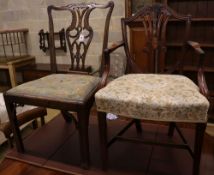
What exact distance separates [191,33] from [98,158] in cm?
155

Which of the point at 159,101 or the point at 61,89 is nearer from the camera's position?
the point at 159,101

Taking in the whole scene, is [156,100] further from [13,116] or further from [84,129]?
[13,116]

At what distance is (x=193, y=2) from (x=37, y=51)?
7.03ft

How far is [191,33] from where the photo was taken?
7.43 feet

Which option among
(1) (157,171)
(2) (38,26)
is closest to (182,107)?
(1) (157,171)

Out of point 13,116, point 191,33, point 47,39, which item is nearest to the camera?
point 13,116

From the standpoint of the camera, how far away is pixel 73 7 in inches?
67.7

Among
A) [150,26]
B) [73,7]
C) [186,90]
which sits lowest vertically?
[186,90]

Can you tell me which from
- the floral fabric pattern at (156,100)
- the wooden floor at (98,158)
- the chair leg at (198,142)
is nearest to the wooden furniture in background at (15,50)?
the wooden floor at (98,158)

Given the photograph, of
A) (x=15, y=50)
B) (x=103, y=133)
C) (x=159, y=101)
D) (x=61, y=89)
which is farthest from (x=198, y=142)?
(x=15, y=50)

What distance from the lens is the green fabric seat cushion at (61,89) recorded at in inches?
52.7

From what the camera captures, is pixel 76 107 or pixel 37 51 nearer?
pixel 76 107

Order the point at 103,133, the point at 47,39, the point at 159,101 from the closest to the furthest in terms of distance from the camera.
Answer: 1. the point at 159,101
2. the point at 103,133
3. the point at 47,39

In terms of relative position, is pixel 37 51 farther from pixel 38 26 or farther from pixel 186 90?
pixel 186 90
